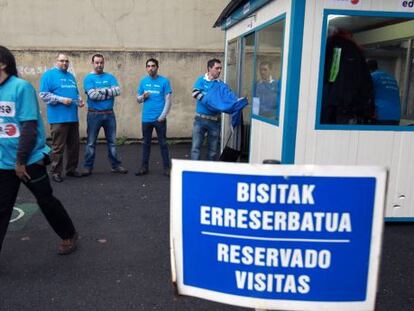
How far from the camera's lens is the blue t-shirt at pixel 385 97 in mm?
4707

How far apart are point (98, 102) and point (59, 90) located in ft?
2.01

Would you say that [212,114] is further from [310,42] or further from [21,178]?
[21,178]

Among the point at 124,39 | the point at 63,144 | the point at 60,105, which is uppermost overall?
the point at 124,39

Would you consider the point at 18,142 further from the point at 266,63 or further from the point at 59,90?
the point at 266,63

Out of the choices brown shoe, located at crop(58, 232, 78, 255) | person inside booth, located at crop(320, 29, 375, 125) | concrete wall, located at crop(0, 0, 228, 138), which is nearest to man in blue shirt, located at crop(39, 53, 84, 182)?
brown shoe, located at crop(58, 232, 78, 255)

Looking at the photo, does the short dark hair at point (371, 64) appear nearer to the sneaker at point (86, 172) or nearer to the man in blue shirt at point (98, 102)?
the man in blue shirt at point (98, 102)

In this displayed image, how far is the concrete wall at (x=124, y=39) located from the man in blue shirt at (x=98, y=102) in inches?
118

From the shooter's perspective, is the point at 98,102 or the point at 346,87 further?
the point at 98,102

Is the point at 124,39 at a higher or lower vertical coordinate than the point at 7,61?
higher

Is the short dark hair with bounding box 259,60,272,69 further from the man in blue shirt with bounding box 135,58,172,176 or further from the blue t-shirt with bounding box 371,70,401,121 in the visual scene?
the man in blue shirt with bounding box 135,58,172,176

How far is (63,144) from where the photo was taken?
21.6 ft

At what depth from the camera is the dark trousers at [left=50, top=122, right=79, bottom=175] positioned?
6531 millimetres

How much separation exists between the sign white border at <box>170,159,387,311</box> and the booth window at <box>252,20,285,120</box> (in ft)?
10.6

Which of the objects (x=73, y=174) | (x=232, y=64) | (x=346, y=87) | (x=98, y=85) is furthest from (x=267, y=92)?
(x=73, y=174)
